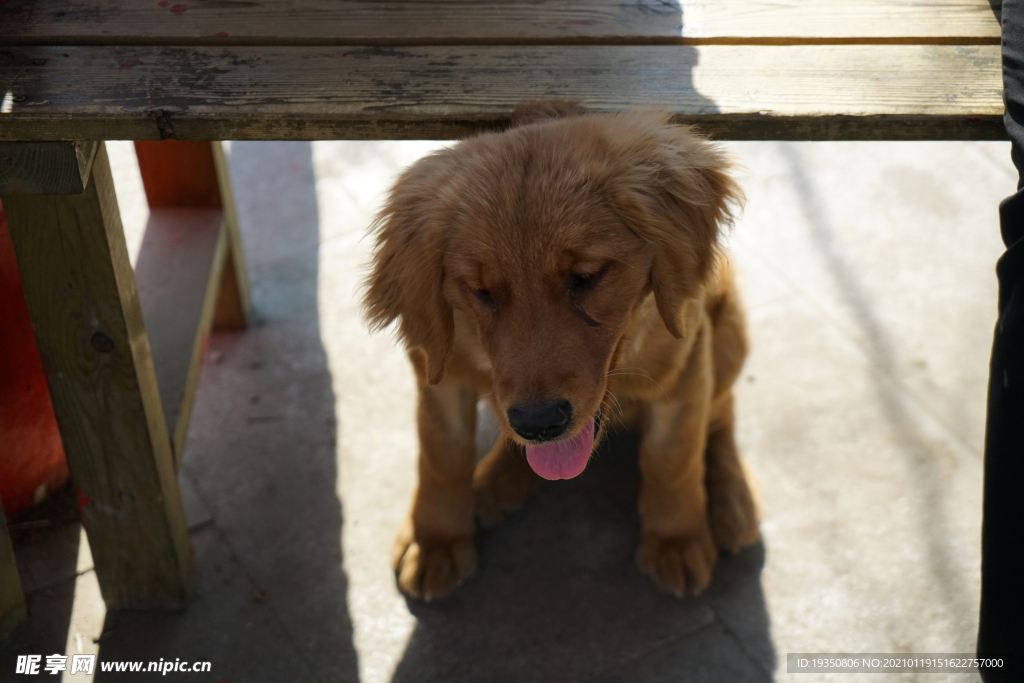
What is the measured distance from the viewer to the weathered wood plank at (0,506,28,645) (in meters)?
2.55

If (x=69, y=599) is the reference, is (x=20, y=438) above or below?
above

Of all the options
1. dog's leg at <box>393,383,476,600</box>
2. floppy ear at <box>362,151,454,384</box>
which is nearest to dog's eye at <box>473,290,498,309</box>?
floppy ear at <box>362,151,454,384</box>

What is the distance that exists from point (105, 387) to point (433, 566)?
3.65 feet

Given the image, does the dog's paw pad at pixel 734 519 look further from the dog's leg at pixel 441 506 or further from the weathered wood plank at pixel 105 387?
the weathered wood plank at pixel 105 387

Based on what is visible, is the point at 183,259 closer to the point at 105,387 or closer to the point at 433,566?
the point at 105,387

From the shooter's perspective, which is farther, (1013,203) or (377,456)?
(377,456)

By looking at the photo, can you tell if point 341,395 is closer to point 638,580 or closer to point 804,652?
point 638,580

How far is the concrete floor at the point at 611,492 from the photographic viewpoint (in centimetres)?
281

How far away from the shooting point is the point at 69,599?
2.92 metres

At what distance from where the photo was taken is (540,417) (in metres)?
2.14

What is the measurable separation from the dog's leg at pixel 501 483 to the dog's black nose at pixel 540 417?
3.31 ft

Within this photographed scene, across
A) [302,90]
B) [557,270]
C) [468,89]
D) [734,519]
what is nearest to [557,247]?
[557,270]

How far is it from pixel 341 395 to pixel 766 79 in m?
2.07

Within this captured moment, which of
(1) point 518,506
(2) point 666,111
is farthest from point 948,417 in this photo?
(2) point 666,111
